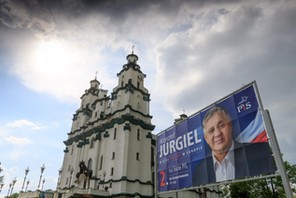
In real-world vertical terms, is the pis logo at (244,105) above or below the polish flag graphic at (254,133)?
above

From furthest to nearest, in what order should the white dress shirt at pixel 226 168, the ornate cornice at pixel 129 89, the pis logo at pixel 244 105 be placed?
the ornate cornice at pixel 129 89, the pis logo at pixel 244 105, the white dress shirt at pixel 226 168

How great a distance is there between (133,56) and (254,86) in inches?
1299

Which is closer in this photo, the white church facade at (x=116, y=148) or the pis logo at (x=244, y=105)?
the pis logo at (x=244, y=105)

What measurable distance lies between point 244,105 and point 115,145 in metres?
23.2

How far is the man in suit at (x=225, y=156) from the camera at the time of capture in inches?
521

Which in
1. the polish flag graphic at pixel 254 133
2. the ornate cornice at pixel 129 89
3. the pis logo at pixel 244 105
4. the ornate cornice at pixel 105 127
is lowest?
the polish flag graphic at pixel 254 133

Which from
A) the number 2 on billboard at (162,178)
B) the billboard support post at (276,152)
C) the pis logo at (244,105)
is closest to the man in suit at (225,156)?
the pis logo at (244,105)

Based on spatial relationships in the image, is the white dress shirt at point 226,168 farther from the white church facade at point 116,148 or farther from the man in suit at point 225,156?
the white church facade at point 116,148

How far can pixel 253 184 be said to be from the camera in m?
35.4

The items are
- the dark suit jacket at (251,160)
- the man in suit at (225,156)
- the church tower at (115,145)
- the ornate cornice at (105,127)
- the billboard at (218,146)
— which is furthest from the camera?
the ornate cornice at (105,127)

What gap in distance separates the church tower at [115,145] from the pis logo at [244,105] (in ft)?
67.5

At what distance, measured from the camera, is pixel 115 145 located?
34.1 m

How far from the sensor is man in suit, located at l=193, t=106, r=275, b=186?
13242 millimetres

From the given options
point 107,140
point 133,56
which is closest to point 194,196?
point 107,140
